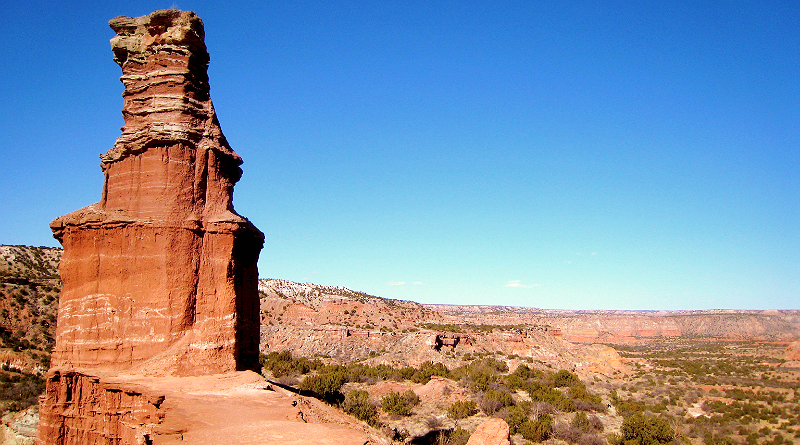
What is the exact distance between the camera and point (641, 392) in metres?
34.0

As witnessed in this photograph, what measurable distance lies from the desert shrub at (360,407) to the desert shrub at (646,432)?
1059 cm

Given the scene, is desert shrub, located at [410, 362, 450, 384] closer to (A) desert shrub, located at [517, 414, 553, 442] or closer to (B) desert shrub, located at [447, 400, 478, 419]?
(B) desert shrub, located at [447, 400, 478, 419]

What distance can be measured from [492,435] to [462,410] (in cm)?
1137

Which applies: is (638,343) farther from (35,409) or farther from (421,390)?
(35,409)

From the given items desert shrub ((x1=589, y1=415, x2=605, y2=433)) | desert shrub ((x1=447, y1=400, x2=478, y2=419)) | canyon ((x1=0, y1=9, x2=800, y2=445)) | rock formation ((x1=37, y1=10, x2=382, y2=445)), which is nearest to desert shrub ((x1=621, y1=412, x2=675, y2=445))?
desert shrub ((x1=589, y1=415, x2=605, y2=433))

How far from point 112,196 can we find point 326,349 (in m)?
34.0

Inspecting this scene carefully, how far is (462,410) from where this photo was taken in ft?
73.6

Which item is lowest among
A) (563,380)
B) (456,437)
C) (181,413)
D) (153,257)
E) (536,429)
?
(563,380)


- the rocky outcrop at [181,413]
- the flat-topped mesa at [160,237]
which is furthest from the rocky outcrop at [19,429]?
the flat-topped mesa at [160,237]

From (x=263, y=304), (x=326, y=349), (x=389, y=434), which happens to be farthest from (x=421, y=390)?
(x=263, y=304)

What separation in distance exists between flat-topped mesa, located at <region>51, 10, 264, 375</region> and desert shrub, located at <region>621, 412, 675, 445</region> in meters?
16.5

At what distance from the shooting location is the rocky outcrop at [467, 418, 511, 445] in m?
11.5

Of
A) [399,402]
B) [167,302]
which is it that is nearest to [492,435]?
[167,302]

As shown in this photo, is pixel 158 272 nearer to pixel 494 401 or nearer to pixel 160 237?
pixel 160 237
